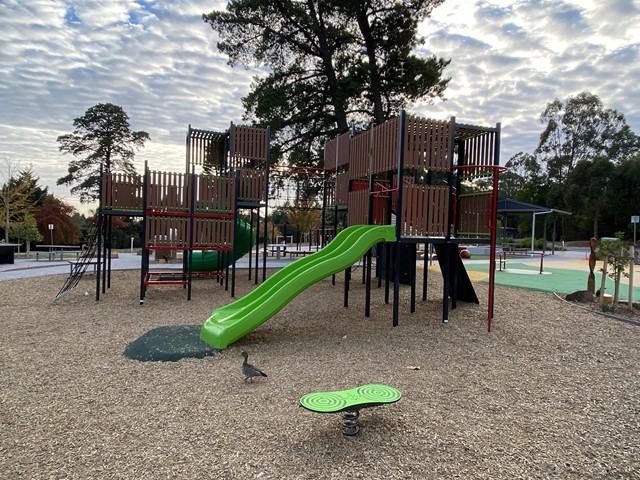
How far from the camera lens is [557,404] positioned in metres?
4.41

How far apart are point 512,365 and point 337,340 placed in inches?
95.4

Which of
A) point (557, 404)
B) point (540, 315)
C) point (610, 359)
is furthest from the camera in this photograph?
point (540, 315)

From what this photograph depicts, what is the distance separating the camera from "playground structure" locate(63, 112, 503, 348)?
741 cm

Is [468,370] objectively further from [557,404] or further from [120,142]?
[120,142]

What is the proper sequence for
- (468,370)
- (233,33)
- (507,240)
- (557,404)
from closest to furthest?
(557,404) → (468,370) → (233,33) → (507,240)

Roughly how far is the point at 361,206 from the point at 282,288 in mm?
3562

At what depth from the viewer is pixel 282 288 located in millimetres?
6902

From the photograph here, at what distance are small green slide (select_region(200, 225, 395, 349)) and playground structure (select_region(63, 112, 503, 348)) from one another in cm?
2

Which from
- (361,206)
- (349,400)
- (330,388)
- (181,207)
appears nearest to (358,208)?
(361,206)

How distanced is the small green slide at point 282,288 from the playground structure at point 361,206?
0.02m

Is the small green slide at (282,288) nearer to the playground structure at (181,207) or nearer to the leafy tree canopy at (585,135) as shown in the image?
the playground structure at (181,207)

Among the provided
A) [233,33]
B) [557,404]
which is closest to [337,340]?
[557,404]

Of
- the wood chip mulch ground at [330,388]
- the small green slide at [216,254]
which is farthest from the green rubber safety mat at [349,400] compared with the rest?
the small green slide at [216,254]

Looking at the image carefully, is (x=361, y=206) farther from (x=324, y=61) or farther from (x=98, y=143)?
(x=98, y=143)
